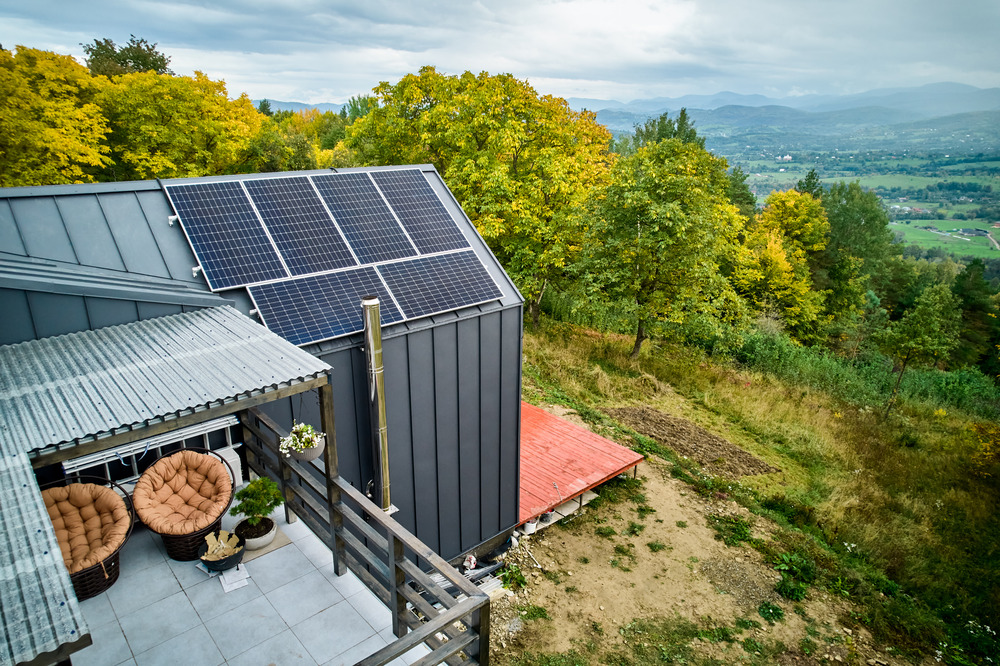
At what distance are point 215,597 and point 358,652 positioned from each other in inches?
58.8

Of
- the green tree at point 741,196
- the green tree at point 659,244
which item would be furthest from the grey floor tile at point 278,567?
the green tree at point 741,196

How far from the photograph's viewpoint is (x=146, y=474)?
4.93 m

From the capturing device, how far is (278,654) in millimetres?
4062

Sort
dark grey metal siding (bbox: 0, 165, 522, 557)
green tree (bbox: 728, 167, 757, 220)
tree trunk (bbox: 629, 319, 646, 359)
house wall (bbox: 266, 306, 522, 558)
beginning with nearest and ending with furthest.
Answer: dark grey metal siding (bbox: 0, 165, 522, 557) → house wall (bbox: 266, 306, 522, 558) → tree trunk (bbox: 629, 319, 646, 359) → green tree (bbox: 728, 167, 757, 220)

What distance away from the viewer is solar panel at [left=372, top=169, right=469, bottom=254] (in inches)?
306

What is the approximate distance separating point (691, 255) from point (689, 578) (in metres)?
10.0

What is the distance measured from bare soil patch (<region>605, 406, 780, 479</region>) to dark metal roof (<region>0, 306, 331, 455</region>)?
34.0 ft

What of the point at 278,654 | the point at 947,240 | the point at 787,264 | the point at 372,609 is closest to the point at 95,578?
the point at 278,654

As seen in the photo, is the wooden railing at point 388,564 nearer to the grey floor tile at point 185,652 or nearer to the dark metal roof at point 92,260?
the grey floor tile at point 185,652

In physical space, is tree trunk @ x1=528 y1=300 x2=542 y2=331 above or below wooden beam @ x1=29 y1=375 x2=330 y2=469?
below

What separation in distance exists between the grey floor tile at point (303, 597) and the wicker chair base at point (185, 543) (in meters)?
0.88

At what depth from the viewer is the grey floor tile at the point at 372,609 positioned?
4.42 metres

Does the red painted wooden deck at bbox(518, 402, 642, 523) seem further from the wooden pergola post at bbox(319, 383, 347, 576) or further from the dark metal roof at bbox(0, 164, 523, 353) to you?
the dark metal roof at bbox(0, 164, 523, 353)

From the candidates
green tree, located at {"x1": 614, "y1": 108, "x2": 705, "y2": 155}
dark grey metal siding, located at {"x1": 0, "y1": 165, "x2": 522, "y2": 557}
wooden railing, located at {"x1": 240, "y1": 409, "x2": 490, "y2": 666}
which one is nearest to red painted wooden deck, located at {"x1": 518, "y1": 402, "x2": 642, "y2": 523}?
dark grey metal siding, located at {"x1": 0, "y1": 165, "x2": 522, "y2": 557}
